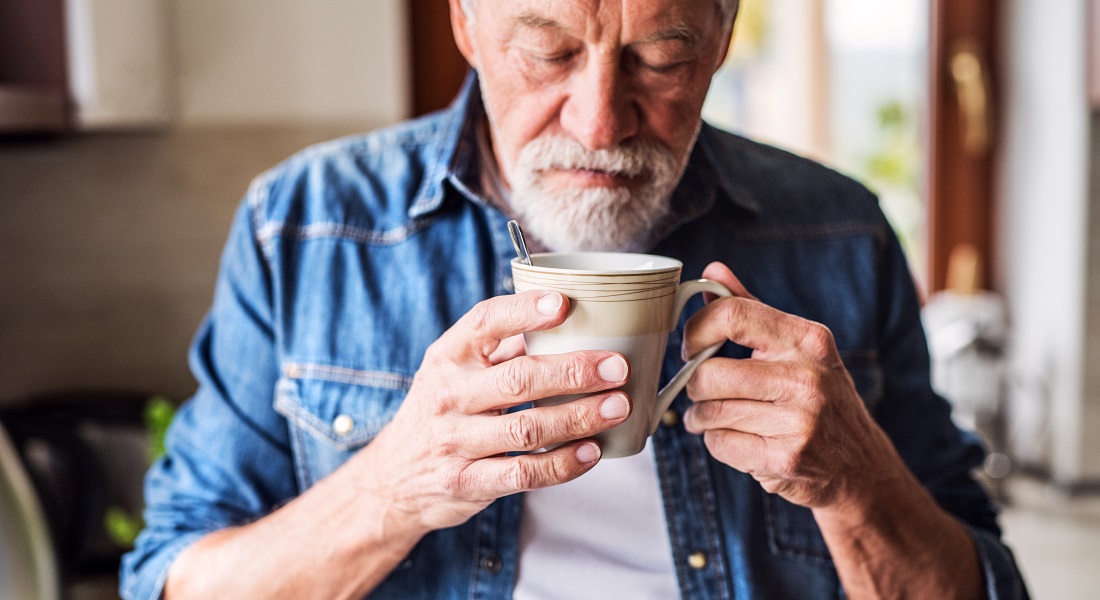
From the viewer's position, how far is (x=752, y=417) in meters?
0.71

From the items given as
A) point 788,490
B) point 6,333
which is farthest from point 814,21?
point 788,490

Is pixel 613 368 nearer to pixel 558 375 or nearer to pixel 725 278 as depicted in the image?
pixel 558 375

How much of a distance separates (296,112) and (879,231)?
4.49 feet

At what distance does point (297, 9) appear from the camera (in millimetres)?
2041

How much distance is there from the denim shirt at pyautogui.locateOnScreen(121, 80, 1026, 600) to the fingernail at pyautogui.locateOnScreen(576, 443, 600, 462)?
0.81ft

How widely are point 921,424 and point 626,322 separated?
0.53m

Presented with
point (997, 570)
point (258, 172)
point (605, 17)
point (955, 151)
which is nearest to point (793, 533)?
point (997, 570)

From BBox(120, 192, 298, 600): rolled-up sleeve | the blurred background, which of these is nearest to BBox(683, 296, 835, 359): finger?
BBox(120, 192, 298, 600): rolled-up sleeve

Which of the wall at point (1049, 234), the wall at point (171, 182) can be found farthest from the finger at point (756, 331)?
the wall at point (1049, 234)

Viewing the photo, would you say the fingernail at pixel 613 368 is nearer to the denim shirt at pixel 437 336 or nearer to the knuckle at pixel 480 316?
the knuckle at pixel 480 316

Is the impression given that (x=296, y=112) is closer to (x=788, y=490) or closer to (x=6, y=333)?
(x=6, y=333)

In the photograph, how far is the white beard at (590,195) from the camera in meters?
0.79

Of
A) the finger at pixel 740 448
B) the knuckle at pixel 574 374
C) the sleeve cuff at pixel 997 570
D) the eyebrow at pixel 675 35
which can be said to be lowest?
the sleeve cuff at pixel 997 570

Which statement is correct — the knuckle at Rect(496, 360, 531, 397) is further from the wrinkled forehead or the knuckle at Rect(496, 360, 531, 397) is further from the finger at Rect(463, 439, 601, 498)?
the wrinkled forehead
